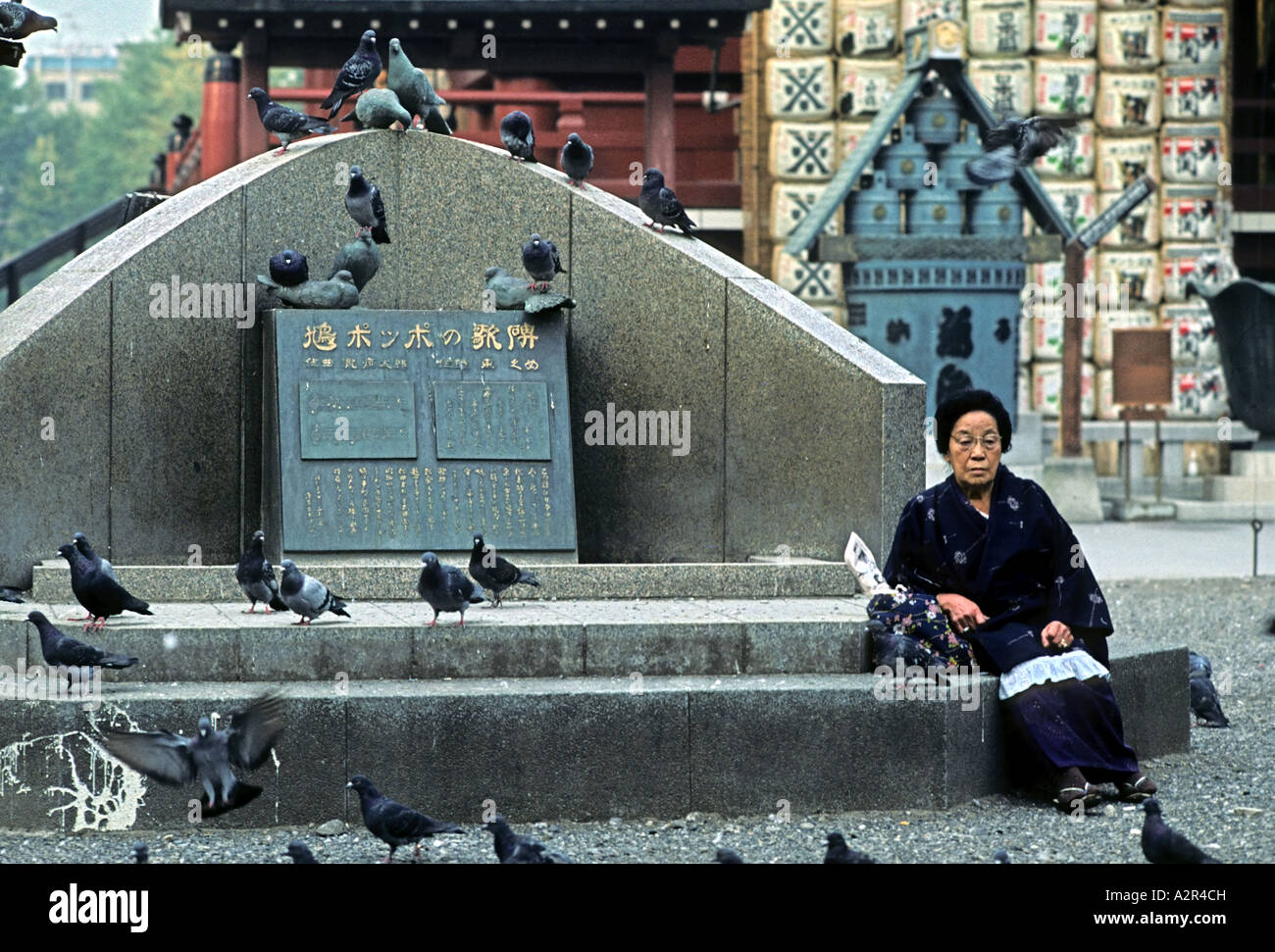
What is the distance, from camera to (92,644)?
6.48m

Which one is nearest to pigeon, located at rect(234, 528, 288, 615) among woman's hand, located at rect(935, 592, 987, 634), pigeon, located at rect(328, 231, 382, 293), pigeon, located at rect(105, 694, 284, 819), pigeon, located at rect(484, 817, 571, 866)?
pigeon, located at rect(105, 694, 284, 819)

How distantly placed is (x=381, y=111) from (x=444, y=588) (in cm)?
325

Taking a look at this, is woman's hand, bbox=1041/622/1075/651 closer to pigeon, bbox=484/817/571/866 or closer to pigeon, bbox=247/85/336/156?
pigeon, bbox=484/817/571/866

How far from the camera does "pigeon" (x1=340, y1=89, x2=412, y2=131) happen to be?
907 centimetres

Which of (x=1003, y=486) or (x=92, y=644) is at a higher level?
(x=1003, y=486)

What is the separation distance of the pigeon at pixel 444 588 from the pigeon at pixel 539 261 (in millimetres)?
2237

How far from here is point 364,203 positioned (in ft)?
28.1

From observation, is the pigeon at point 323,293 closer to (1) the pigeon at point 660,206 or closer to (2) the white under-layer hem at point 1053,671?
(1) the pigeon at point 660,206

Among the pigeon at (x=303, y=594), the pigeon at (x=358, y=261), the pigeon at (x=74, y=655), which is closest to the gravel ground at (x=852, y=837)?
the pigeon at (x=74, y=655)

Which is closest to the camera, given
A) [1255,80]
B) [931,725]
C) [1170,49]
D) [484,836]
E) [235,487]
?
[484,836]

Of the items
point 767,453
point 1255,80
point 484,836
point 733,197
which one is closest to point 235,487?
point 767,453

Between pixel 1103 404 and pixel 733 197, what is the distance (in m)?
4.66

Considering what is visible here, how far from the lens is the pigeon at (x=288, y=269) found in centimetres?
831

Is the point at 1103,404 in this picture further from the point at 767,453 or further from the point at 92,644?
the point at 92,644
